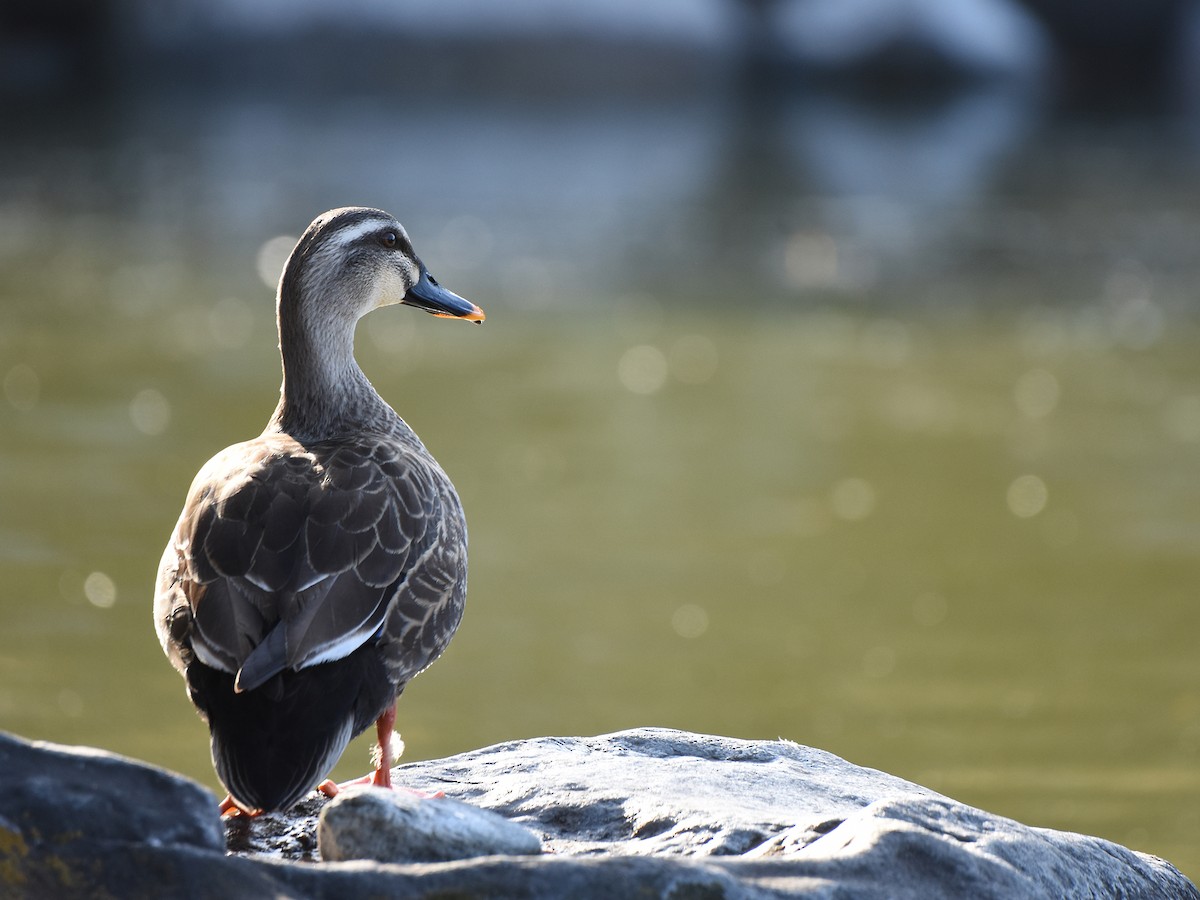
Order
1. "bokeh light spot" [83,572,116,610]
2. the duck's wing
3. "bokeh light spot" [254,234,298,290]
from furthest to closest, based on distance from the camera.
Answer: "bokeh light spot" [254,234,298,290] → "bokeh light spot" [83,572,116,610] → the duck's wing

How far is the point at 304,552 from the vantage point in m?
3.77

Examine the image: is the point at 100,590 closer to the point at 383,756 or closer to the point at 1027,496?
the point at 383,756

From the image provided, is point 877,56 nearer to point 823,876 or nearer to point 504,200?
point 504,200

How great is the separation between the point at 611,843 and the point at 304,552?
3.07 ft

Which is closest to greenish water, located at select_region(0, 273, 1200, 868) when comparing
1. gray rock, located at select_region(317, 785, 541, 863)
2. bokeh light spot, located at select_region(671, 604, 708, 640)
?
bokeh light spot, located at select_region(671, 604, 708, 640)

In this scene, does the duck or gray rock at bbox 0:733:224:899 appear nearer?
gray rock at bbox 0:733:224:899

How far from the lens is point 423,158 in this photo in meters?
20.4

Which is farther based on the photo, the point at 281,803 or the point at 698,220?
the point at 698,220

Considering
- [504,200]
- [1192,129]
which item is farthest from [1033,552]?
[1192,129]

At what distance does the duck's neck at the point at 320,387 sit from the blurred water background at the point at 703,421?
1.74 metres

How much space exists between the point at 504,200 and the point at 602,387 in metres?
7.04

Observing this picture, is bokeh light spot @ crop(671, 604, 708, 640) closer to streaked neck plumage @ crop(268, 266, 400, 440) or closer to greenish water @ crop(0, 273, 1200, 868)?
greenish water @ crop(0, 273, 1200, 868)

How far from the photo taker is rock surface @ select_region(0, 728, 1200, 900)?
9.36 feet

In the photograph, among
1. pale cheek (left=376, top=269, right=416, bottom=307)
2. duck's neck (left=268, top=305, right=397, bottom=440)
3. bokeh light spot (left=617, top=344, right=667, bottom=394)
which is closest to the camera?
duck's neck (left=268, top=305, right=397, bottom=440)
